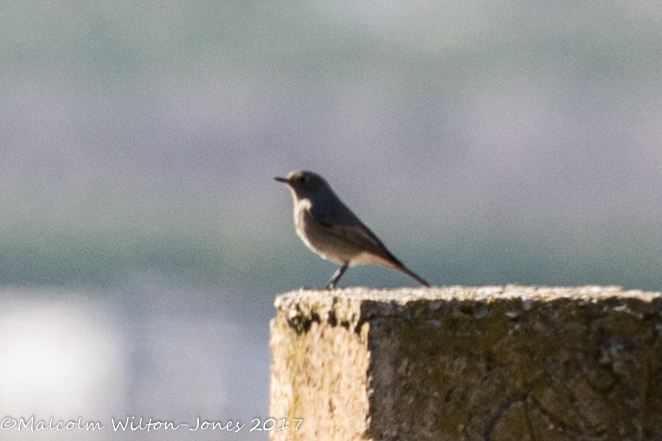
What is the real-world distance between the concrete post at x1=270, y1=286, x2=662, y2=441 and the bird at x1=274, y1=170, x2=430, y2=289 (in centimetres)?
496

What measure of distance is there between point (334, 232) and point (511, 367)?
5625 mm

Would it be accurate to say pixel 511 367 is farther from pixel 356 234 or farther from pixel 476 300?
pixel 356 234

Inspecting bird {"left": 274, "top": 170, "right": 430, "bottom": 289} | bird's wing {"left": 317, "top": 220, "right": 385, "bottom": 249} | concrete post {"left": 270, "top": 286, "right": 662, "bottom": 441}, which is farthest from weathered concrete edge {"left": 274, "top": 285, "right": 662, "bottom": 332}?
bird's wing {"left": 317, "top": 220, "right": 385, "bottom": 249}

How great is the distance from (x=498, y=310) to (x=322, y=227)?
5666 mm

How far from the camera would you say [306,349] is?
3.84 m

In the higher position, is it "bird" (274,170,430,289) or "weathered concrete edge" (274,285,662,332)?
"bird" (274,170,430,289)

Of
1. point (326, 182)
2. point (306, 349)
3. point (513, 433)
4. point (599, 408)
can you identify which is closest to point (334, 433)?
point (306, 349)

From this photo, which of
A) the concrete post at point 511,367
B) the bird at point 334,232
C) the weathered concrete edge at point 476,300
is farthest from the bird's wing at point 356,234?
the concrete post at point 511,367

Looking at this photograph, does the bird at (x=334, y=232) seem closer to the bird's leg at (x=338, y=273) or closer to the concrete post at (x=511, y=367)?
the bird's leg at (x=338, y=273)

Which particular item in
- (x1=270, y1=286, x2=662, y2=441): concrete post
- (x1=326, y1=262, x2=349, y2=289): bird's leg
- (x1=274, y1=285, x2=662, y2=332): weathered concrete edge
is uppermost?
(x1=326, y1=262, x2=349, y2=289): bird's leg

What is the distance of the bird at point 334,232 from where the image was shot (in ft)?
28.4

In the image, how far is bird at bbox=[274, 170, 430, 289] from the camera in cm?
866

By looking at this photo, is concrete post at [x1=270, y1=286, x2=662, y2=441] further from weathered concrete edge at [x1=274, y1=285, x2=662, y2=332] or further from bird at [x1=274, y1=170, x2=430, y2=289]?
bird at [x1=274, y1=170, x2=430, y2=289]

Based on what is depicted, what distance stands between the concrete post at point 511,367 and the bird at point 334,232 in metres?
4.96
